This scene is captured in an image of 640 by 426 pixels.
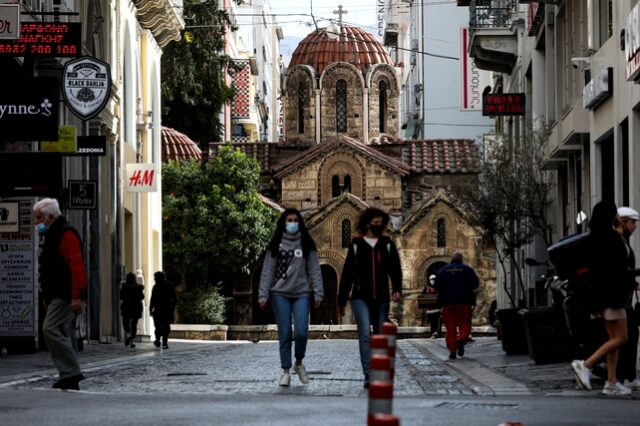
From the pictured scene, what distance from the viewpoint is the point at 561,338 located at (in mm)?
23016

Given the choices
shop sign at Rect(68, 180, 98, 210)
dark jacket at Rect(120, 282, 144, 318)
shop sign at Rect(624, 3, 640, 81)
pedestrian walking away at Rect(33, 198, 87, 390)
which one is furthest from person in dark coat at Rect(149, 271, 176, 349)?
pedestrian walking away at Rect(33, 198, 87, 390)

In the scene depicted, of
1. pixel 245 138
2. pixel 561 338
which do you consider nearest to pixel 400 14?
pixel 245 138

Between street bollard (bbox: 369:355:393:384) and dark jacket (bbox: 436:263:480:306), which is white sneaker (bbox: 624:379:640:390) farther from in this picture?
dark jacket (bbox: 436:263:480:306)

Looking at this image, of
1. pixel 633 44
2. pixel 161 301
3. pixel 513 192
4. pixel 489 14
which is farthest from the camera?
pixel 489 14

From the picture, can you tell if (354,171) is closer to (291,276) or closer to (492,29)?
(492,29)

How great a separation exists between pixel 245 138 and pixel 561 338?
88.4m

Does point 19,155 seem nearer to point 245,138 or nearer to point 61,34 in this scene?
point 61,34

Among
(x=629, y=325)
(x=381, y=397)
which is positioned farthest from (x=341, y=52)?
(x=381, y=397)

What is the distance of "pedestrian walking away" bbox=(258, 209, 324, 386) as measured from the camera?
17.7m

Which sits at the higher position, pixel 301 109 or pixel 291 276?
pixel 301 109

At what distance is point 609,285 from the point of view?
16.1 metres

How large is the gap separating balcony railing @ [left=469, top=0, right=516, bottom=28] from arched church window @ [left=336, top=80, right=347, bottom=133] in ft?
166

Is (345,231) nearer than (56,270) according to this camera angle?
No

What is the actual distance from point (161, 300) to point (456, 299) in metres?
8.86
